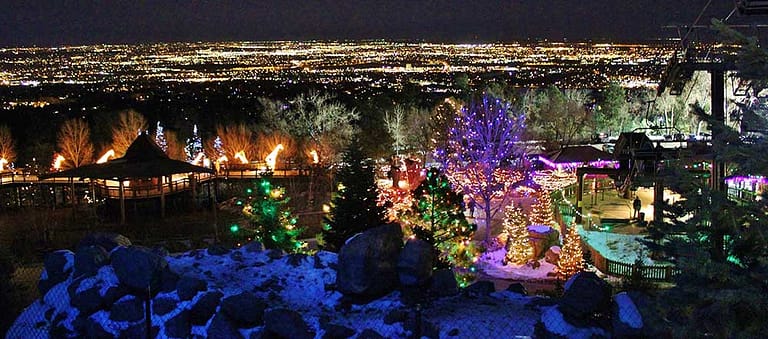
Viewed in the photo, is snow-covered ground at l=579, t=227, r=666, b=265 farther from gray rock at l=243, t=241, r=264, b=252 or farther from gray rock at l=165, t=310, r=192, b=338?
gray rock at l=165, t=310, r=192, b=338

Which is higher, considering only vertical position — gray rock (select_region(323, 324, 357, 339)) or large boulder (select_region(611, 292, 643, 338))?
large boulder (select_region(611, 292, 643, 338))

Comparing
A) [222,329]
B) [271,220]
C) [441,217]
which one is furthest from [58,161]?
[222,329]

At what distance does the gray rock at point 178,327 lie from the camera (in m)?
10.3

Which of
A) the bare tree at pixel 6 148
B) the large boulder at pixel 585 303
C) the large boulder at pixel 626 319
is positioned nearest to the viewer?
the large boulder at pixel 626 319

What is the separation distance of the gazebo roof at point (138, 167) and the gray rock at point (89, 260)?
14.7 m

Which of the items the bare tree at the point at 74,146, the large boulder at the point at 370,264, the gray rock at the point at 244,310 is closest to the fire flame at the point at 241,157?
the bare tree at the point at 74,146

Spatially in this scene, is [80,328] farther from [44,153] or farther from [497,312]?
[44,153]

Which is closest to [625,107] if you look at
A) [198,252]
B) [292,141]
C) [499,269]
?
[292,141]

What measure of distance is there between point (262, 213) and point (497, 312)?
7857 millimetres

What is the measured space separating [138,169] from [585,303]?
21.4 m

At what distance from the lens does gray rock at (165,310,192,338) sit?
10.3 metres

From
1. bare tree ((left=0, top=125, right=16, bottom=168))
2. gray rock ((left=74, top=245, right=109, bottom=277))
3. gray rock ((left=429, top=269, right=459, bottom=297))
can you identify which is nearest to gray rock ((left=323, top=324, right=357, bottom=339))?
gray rock ((left=429, top=269, right=459, bottom=297))

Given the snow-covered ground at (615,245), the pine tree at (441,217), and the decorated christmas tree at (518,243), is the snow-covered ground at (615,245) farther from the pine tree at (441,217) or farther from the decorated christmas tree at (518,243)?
the pine tree at (441,217)

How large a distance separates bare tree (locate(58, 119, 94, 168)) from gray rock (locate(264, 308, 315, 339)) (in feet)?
109
